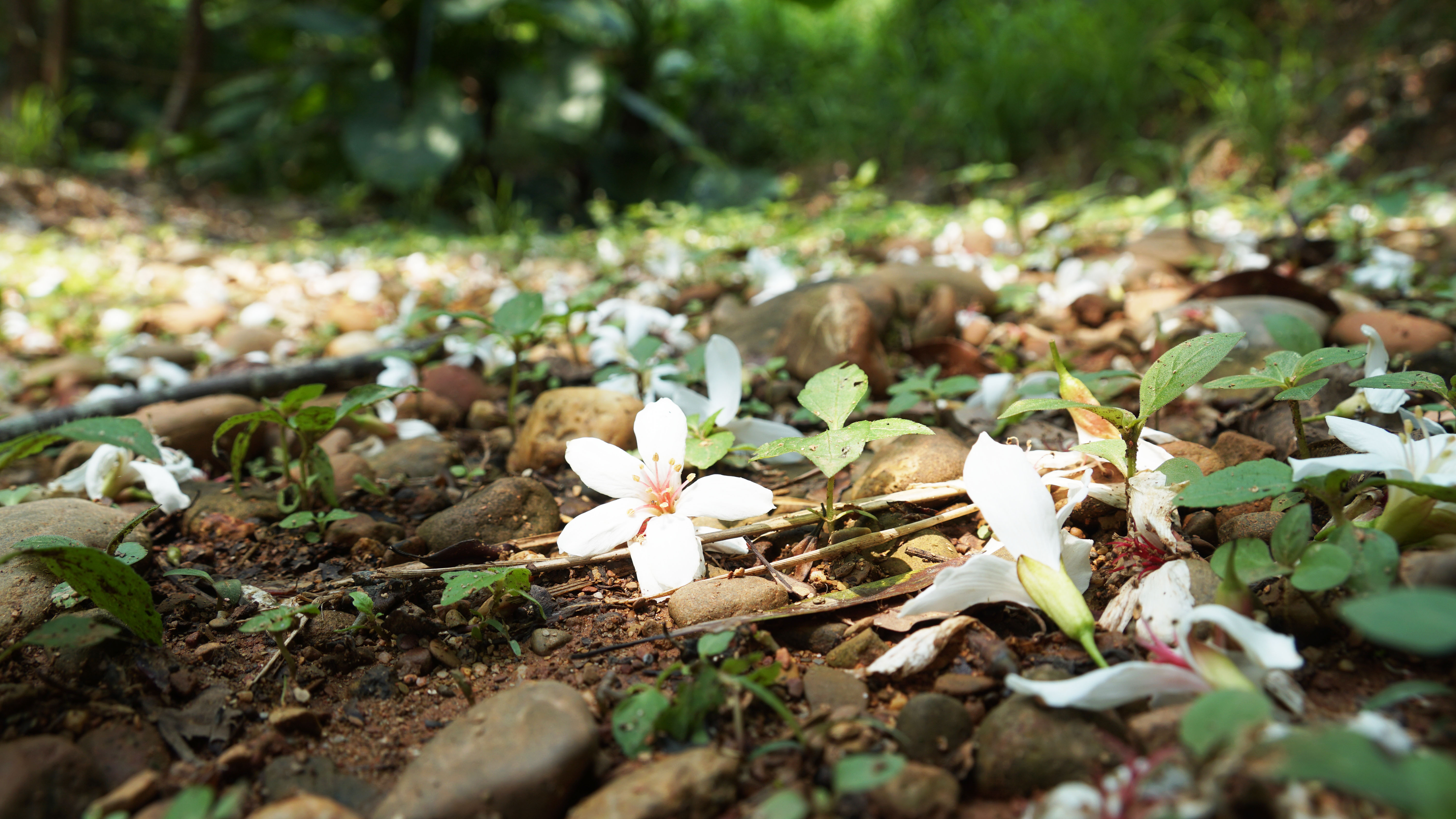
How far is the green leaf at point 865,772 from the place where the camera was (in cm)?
70

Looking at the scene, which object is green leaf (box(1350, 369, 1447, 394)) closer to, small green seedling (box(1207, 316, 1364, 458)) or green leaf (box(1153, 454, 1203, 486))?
small green seedling (box(1207, 316, 1364, 458))

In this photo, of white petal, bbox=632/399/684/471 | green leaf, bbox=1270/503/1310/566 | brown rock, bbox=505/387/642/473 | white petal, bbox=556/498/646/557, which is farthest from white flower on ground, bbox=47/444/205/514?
green leaf, bbox=1270/503/1310/566

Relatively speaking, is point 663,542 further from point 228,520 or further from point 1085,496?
point 228,520

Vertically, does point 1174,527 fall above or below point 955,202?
above

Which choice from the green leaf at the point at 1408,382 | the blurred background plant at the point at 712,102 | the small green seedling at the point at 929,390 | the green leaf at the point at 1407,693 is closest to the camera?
the green leaf at the point at 1407,693

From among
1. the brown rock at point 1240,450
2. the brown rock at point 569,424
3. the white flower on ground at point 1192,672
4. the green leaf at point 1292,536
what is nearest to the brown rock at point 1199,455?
the brown rock at point 1240,450

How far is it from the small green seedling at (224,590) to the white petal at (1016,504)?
1.00 m

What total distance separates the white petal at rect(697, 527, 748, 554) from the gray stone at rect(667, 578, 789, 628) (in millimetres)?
93

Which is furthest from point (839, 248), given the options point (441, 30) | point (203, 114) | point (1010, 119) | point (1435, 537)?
point (203, 114)

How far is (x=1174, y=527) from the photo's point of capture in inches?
42.2

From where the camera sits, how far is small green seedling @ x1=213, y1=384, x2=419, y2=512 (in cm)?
130

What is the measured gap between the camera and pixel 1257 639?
769mm

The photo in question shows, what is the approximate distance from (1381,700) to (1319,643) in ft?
0.69

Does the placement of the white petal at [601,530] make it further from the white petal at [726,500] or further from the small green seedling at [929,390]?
the small green seedling at [929,390]
